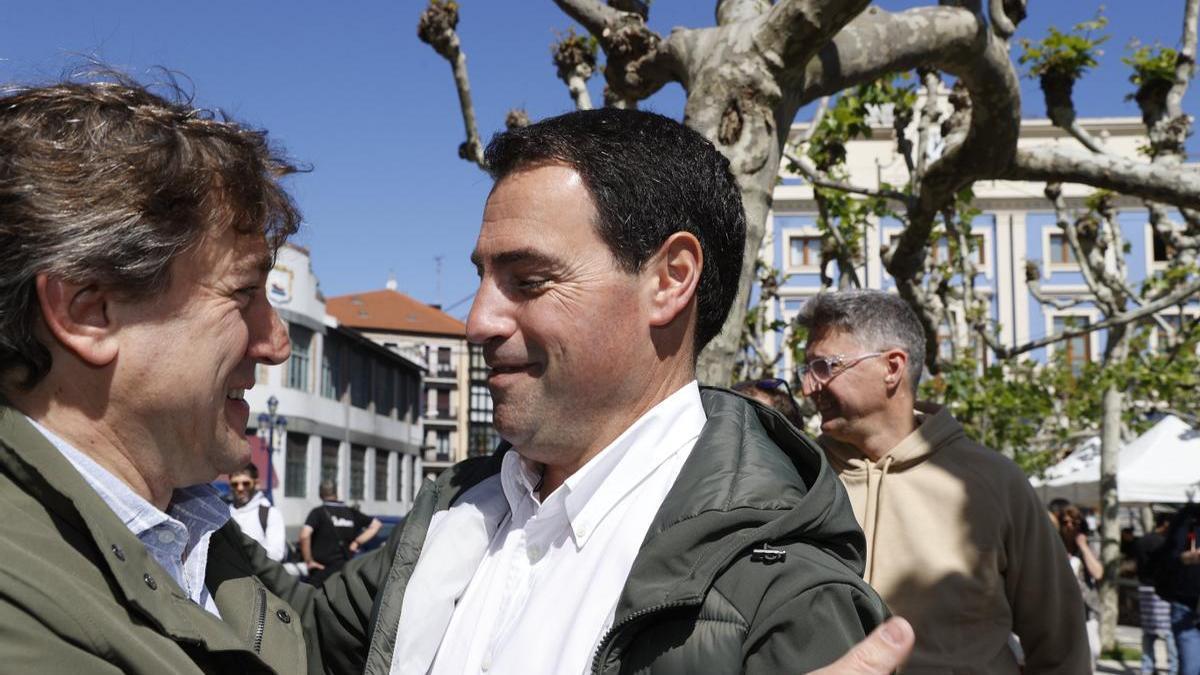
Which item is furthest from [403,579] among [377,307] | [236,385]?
[377,307]

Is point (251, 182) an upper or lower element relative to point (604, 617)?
upper

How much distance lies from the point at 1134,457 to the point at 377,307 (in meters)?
75.7

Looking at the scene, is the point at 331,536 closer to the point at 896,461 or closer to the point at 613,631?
the point at 896,461

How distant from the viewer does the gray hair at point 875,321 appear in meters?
4.29

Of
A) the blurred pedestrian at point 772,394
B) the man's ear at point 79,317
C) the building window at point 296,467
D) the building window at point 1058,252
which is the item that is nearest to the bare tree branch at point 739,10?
the blurred pedestrian at point 772,394

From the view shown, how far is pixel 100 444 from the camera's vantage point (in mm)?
1957

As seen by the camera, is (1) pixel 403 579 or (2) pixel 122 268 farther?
(1) pixel 403 579

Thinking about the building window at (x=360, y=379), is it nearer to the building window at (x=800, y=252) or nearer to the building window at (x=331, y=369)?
the building window at (x=331, y=369)

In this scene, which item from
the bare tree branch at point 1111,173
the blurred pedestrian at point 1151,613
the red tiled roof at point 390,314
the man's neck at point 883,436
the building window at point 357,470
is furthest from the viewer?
the red tiled roof at point 390,314

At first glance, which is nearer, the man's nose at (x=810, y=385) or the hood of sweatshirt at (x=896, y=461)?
the hood of sweatshirt at (x=896, y=461)

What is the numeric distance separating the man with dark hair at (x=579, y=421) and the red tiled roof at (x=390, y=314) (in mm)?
80968

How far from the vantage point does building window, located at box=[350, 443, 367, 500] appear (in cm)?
5500

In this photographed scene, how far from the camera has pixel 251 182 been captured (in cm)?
212

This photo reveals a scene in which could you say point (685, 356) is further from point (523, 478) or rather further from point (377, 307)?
point (377, 307)
